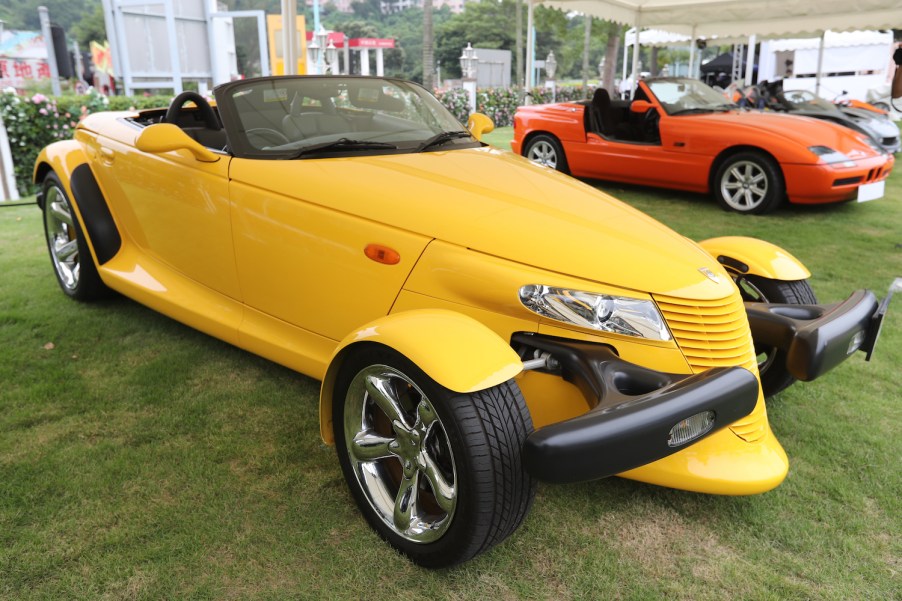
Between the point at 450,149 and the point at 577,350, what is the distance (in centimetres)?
141

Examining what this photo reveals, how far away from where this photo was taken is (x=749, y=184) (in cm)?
722

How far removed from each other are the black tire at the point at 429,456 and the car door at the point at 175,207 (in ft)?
3.74

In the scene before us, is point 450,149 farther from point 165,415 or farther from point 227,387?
point 165,415

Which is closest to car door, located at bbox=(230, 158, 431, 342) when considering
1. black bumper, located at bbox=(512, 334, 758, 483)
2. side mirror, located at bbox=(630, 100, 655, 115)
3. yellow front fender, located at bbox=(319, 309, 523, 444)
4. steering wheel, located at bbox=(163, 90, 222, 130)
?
yellow front fender, located at bbox=(319, 309, 523, 444)

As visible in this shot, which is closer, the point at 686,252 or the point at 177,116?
the point at 686,252

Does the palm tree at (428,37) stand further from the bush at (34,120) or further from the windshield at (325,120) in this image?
the windshield at (325,120)

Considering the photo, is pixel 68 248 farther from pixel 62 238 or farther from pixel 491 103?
pixel 491 103

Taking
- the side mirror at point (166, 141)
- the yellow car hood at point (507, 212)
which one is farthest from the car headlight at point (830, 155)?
the side mirror at point (166, 141)

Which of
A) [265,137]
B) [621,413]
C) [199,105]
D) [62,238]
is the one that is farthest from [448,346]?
[62,238]

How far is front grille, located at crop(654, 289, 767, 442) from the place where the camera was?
210cm

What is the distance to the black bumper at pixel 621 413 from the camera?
1615mm

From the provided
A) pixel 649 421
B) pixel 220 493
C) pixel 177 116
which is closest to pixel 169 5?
pixel 177 116

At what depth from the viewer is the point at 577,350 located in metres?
2.05

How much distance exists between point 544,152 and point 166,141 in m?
A: 6.82
